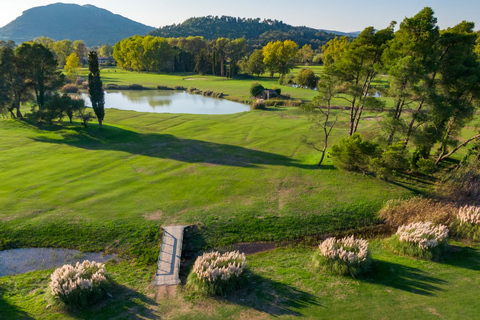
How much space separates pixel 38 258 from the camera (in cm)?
1462

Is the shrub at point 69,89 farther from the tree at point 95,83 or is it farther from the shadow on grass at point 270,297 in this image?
the shadow on grass at point 270,297

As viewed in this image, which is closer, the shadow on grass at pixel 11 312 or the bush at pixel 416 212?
the shadow on grass at pixel 11 312

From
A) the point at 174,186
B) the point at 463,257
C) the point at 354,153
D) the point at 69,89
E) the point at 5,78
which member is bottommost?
the point at 463,257

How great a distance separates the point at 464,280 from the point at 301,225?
812 cm

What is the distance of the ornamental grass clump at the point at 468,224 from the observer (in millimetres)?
15688

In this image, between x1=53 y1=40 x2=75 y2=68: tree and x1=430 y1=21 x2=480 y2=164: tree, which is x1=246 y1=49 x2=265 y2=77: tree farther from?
x1=430 y1=21 x2=480 y2=164: tree

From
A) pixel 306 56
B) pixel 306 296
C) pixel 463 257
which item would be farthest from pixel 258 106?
pixel 306 56

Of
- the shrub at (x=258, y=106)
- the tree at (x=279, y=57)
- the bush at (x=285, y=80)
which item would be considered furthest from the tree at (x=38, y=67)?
the tree at (x=279, y=57)

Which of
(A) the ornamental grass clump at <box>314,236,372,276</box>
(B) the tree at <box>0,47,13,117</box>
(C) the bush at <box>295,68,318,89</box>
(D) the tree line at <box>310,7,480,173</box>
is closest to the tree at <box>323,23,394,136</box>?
(D) the tree line at <box>310,7,480,173</box>

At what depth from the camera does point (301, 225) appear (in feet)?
58.3

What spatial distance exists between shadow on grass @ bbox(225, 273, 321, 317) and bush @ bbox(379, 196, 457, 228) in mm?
9877

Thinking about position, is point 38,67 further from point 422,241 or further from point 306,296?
point 422,241

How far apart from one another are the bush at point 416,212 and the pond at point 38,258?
55.4 feet

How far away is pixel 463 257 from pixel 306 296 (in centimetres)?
869
